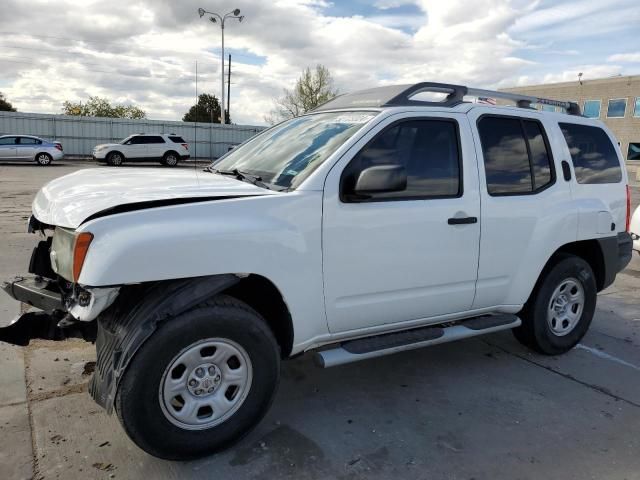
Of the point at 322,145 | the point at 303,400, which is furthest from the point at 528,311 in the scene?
the point at 322,145

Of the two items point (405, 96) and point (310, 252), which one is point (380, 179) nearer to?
point (310, 252)

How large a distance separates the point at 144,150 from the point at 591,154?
2563cm

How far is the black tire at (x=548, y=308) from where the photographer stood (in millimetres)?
4340

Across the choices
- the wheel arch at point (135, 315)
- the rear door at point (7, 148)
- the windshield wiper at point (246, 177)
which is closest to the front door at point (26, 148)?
the rear door at point (7, 148)

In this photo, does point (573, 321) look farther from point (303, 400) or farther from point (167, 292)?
point (167, 292)

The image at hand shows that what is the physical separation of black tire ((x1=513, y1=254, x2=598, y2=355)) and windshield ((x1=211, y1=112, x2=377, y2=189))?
2076 millimetres

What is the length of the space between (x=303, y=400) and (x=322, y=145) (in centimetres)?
172

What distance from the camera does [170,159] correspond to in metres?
27.8

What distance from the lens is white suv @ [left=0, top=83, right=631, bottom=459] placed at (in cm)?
268

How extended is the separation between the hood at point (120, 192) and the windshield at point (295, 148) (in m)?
0.22

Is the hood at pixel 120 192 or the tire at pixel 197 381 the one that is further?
the hood at pixel 120 192

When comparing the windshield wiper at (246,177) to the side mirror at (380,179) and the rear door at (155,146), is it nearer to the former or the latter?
the side mirror at (380,179)

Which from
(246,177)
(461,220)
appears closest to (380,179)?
(461,220)

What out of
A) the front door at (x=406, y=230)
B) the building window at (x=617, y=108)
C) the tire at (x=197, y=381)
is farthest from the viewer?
the building window at (x=617, y=108)
